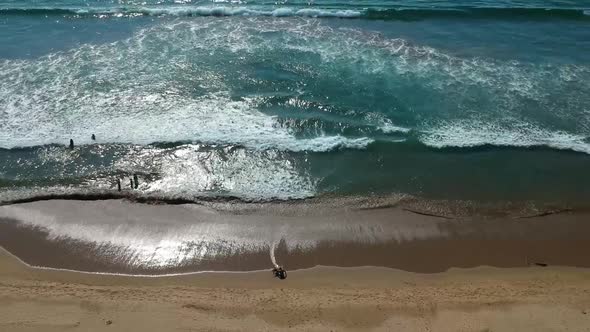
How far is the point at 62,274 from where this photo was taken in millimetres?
15477

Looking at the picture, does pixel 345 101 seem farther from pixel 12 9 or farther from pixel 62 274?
pixel 12 9

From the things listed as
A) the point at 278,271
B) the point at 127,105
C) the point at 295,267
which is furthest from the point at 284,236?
the point at 127,105

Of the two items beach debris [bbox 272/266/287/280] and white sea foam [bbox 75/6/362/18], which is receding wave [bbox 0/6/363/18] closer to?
white sea foam [bbox 75/6/362/18]

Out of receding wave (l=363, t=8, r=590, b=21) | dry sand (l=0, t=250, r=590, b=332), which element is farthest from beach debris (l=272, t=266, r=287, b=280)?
receding wave (l=363, t=8, r=590, b=21)

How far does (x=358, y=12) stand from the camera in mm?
34656

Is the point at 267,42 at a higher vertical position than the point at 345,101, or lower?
higher

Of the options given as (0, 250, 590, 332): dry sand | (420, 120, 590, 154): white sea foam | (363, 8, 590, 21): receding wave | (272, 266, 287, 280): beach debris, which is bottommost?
(0, 250, 590, 332): dry sand

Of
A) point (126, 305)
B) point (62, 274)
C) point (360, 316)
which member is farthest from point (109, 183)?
point (360, 316)

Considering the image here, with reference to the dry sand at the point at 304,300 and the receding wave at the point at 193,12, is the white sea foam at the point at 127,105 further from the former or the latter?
the dry sand at the point at 304,300

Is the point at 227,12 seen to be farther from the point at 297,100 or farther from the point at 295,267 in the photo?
the point at 295,267

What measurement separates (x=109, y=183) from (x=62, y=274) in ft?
15.2

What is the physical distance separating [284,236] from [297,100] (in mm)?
9354

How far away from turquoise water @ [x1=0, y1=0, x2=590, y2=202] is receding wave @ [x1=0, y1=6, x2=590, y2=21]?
0.45ft

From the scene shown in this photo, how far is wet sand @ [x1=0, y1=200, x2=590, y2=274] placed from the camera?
16141 millimetres
